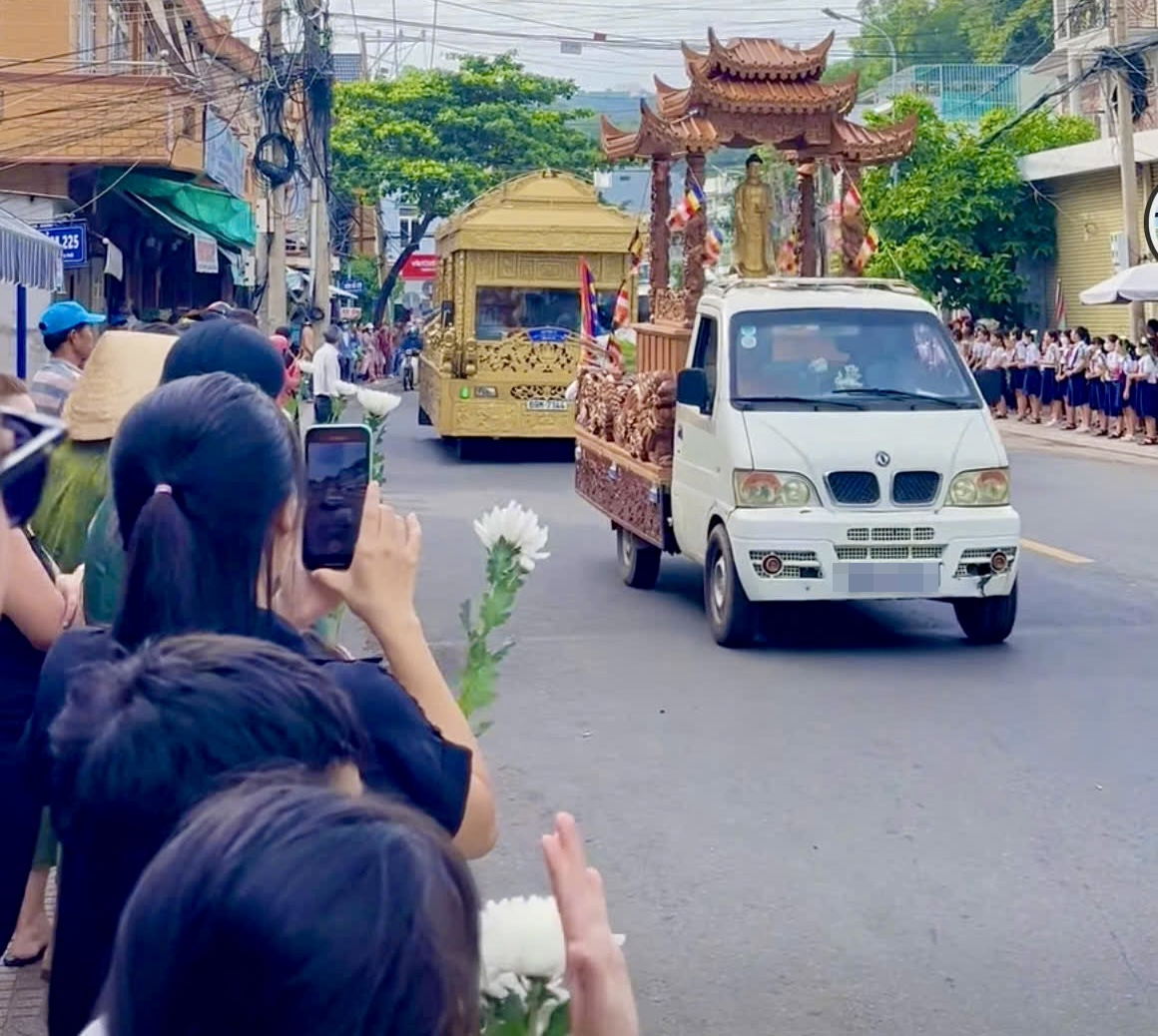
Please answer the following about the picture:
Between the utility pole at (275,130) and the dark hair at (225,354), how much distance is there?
18495 mm

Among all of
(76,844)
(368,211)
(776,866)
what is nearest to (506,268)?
(776,866)

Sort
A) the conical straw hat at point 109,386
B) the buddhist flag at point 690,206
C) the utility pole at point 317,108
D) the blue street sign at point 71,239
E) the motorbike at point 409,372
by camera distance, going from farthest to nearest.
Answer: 1. the motorbike at point 409,372
2. the utility pole at point 317,108
3. the blue street sign at point 71,239
4. the buddhist flag at point 690,206
5. the conical straw hat at point 109,386

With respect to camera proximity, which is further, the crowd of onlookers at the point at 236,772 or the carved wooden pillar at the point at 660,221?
the carved wooden pillar at the point at 660,221

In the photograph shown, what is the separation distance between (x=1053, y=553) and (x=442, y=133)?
42127 millimetres

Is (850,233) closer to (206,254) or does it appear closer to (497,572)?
(497,572)

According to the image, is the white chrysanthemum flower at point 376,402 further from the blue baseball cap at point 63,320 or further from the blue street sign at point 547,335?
the blue street sign at point 547,335

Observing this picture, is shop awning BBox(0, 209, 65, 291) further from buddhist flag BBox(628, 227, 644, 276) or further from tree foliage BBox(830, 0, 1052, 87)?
tree foliage BBox(830, 0, 1052, 87)

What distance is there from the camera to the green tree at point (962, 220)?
36188 millimetres

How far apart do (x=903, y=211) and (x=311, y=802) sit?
118ft

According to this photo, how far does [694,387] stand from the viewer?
1091cm

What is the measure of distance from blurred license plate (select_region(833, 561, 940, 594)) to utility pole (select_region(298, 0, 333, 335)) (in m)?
14.5

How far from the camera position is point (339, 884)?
1426 millimetres

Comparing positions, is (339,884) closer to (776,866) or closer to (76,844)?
(76,844)

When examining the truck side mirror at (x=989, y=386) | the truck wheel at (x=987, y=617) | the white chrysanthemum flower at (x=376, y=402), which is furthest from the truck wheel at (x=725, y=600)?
the white chrysanthemum flower at (x=376, y=402)
